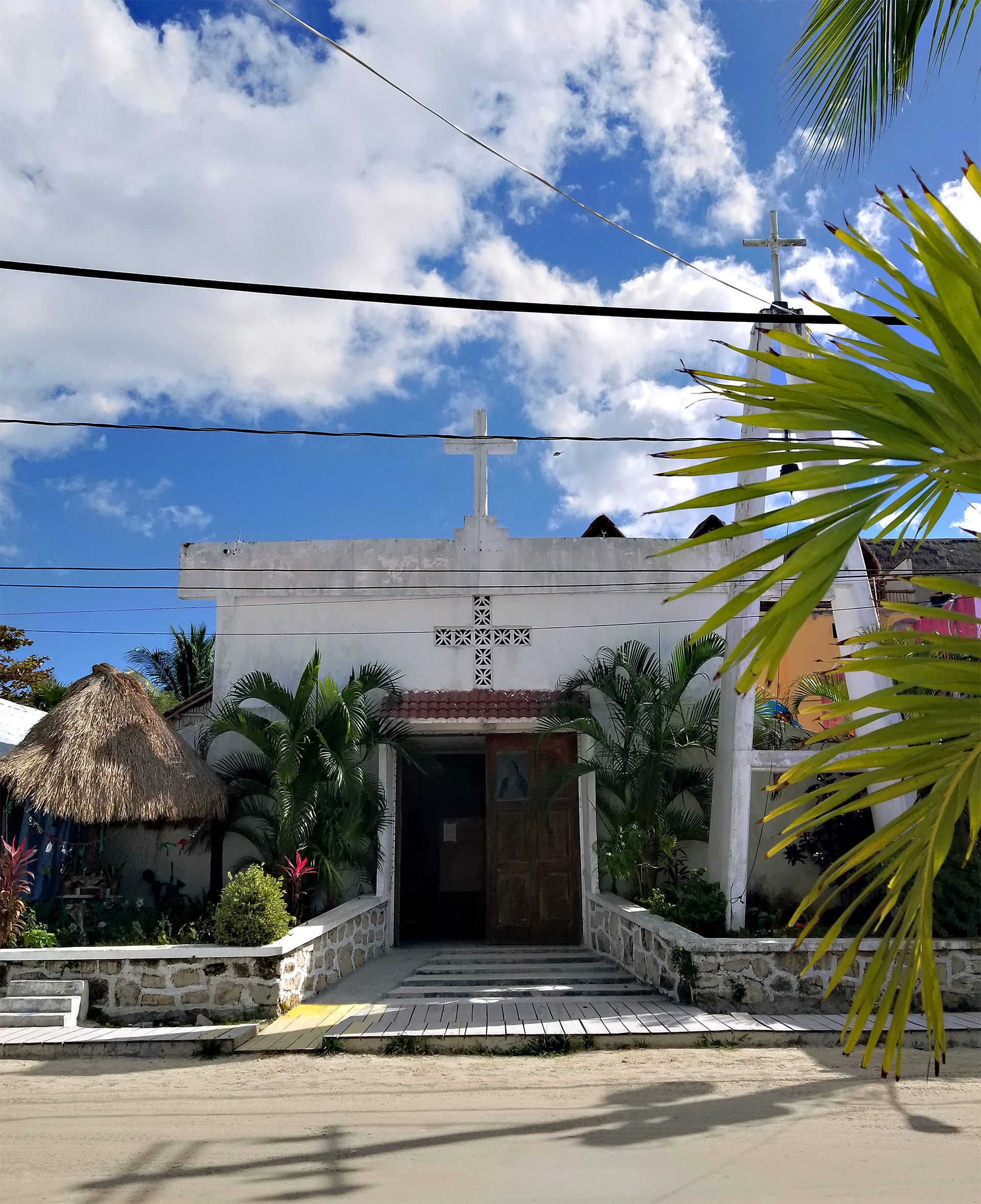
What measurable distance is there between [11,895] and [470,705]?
17.7 ft

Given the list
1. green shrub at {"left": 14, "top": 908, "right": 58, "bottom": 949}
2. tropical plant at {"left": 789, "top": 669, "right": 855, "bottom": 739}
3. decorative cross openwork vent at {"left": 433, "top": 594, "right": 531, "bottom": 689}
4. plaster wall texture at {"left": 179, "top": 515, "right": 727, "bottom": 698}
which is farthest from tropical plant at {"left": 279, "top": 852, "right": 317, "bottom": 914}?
tropical plant at {"left": 789, "top": 669, "right": 855, "bottom": 739}

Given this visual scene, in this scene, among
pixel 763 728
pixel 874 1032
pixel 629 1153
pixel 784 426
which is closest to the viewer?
pixel 784 426

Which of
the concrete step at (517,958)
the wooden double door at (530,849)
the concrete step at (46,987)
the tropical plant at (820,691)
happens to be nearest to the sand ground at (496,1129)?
the concrete step at (46,987)

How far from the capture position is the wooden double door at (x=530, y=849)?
41.2ft

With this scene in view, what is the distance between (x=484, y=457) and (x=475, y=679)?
3.03 metres

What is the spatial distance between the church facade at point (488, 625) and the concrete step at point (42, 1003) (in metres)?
4.50

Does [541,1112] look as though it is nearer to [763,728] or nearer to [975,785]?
[975,785]

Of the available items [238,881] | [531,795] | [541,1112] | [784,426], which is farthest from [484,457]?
[784,426]

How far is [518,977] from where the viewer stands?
10383 mm

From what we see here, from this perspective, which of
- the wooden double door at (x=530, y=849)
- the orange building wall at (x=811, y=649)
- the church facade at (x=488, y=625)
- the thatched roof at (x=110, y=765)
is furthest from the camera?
the orange building wall at (x=811, y=649)

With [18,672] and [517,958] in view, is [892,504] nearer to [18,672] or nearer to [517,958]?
[517,958]

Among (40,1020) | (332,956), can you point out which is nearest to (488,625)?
(332,956)

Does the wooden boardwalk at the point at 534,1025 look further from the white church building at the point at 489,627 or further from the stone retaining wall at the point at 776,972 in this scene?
the white church building at the point at 489,627

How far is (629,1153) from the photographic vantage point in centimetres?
529
